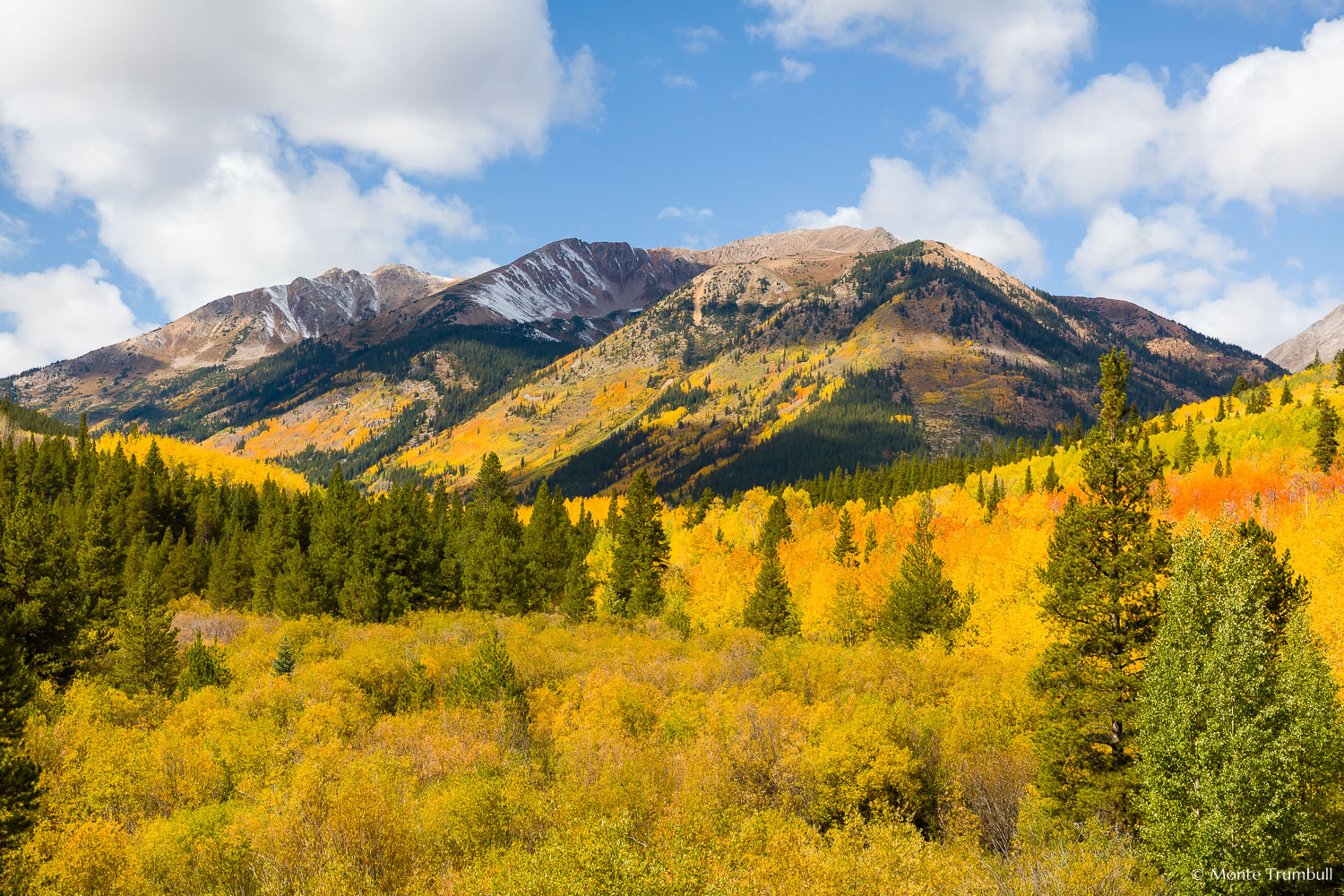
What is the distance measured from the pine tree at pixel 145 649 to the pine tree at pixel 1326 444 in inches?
5812

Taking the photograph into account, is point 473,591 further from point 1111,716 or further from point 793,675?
point 1111,716

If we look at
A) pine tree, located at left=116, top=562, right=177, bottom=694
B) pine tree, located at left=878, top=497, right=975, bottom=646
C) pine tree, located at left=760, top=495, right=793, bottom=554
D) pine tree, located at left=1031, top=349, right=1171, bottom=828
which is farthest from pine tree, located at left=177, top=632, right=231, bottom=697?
pine tree, located at left=760, top=495, right=793, bottom=554

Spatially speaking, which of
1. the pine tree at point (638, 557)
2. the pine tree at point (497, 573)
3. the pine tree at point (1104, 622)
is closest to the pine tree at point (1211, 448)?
the pine tree at point (638, 557)

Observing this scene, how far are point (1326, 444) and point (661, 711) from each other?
115548mm

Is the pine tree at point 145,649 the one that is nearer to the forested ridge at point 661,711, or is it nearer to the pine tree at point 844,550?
the forested ridge at point 661,711

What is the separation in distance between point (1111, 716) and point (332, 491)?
321 feet

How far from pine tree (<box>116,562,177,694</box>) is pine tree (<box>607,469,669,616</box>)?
134 feet

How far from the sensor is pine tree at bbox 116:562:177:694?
50.3 meters

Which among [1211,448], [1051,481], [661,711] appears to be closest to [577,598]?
[661,711]

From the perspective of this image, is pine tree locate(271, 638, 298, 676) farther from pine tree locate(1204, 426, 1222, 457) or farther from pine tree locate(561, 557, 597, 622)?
pine tree locate(1204, 426, 1222, 457)

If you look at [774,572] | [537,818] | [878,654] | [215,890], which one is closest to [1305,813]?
[537,818]

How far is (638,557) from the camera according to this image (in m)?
78.7

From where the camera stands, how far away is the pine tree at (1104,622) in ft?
105

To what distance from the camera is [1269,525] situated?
3740 inches
